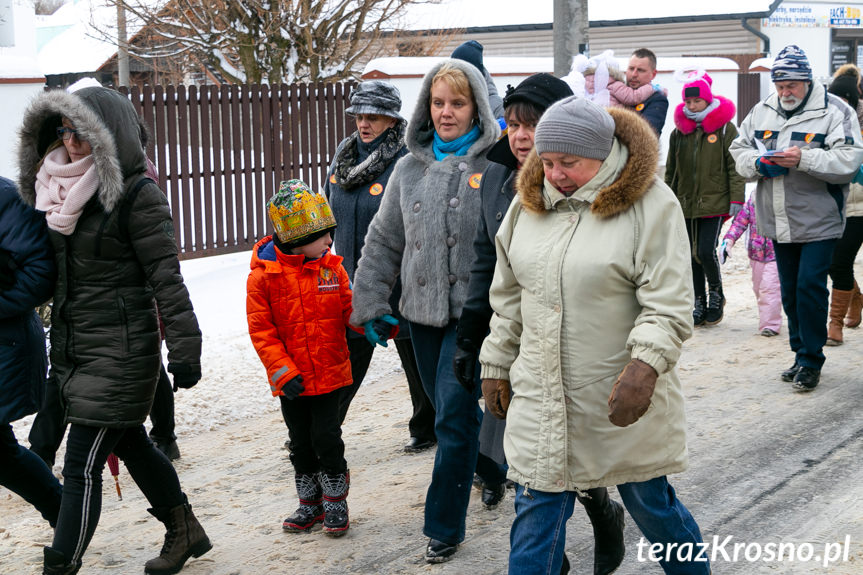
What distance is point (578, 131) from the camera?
3.36m

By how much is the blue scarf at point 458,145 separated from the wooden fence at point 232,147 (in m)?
7.97

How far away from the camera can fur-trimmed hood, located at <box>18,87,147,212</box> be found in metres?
3.92

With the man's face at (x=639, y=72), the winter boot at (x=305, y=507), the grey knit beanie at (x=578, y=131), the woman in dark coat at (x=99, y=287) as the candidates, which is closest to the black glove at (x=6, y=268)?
the woman in dark coat at (x=99, y=287)

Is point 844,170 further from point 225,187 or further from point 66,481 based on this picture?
point 225,187

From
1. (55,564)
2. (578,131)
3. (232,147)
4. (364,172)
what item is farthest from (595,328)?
(232,147)

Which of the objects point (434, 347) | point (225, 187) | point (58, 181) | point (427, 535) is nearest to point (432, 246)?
point (434, 347)

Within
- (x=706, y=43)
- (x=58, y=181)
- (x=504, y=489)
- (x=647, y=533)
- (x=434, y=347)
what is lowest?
(x=504, y=489)

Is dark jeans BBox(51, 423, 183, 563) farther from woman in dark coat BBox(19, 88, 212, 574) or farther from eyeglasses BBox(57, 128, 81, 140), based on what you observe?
eyeglasses BBox(57, 128, 81, 140)

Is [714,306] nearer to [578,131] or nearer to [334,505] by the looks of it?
[334,505]

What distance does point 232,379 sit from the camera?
7.46 m

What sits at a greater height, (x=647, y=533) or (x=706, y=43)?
(x=706, y=43)

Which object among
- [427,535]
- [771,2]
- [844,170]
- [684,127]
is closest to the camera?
[427,535]

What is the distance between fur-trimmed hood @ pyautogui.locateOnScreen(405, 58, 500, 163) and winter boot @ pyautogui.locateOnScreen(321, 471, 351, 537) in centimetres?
147

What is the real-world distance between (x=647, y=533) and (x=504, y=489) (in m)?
1.53
